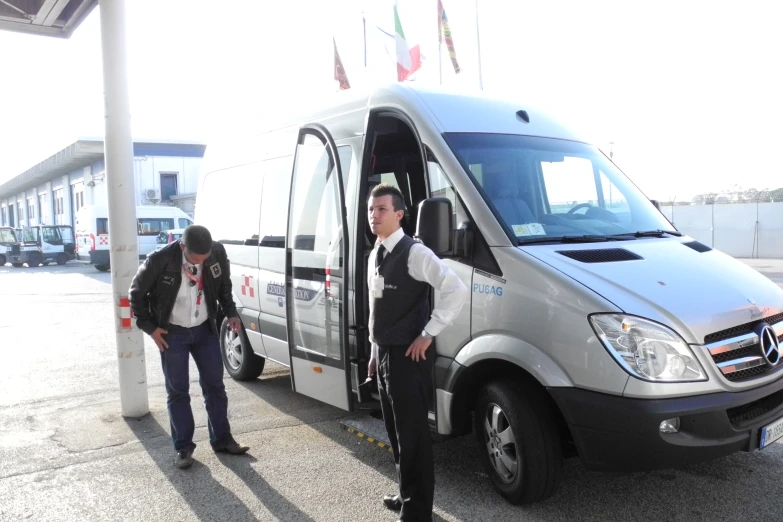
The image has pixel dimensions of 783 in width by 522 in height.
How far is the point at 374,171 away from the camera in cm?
584

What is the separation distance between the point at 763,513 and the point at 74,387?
633 centimetres

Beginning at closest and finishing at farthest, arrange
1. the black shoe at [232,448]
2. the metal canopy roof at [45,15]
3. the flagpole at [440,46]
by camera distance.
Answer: the black shoe at [232,448] → the metal canopy roof at [45,15] → the flagpole at [440,46]

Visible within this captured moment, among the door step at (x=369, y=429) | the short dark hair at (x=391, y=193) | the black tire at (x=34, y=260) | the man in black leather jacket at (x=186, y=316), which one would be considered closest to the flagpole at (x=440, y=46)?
the door step at (x=369, y=429)

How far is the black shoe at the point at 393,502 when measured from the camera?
3.79 meters

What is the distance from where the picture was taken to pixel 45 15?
7.23 metres

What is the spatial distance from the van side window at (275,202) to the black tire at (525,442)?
2.75 m

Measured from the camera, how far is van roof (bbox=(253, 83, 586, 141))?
4.37 metres

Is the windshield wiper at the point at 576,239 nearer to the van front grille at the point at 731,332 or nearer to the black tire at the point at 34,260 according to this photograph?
the van front grille at the point at 731,332

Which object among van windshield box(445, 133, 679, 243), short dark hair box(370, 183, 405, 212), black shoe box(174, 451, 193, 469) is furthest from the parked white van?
short dark hair box(370, 183, 405, 212)

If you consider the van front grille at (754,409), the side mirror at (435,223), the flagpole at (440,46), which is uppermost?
the flagpole at (440,46)

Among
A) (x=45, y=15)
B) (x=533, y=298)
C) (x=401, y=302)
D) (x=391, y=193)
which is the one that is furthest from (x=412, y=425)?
(x=45, y=15)

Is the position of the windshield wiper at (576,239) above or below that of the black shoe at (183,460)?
above

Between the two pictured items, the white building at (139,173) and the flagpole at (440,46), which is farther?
the white building at (139,173)

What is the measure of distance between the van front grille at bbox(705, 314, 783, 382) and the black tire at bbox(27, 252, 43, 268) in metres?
33.5
